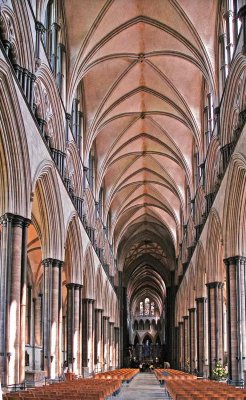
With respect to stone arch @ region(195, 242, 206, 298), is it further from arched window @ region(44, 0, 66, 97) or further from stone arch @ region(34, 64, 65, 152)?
arched window @ region(44, 0, 66, 97)

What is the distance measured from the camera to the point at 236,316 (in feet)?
70.2

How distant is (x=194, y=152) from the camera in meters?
34.6

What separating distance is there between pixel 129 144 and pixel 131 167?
4.11 m

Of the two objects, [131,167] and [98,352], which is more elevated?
[131,167]

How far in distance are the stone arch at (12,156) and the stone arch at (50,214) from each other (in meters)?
3.66

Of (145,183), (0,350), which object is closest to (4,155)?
(0,350)

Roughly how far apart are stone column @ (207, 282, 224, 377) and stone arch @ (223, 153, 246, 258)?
5885 millimetres

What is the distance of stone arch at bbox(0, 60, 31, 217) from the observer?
49.8ft

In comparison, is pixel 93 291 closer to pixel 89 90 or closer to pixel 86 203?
pixel 86 203

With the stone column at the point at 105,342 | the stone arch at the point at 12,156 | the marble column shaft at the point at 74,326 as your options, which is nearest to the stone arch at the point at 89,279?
the marble column shaft at the point at 74,326

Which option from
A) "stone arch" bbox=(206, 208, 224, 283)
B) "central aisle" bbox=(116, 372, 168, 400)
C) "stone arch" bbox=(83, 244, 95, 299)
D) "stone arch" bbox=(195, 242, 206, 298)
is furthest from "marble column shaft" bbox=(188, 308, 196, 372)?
"stone arch" bbox=(206, 208, 224, 283)

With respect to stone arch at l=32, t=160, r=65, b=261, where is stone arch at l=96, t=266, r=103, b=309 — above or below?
below

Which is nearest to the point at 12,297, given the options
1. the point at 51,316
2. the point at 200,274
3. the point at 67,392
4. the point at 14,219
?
the point at 14,219

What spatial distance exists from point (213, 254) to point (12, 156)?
48.0 feet
